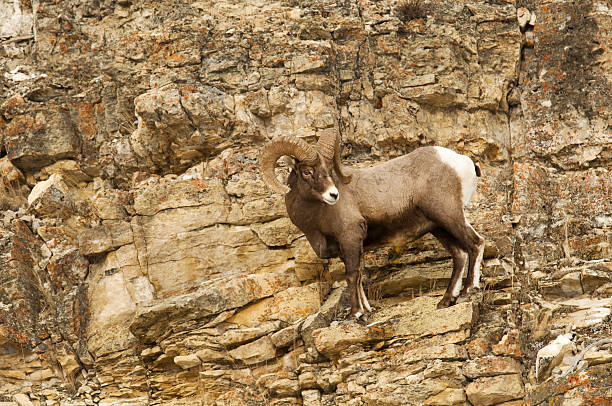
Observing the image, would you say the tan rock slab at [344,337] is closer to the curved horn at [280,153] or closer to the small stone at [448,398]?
the small stone at [448,398]

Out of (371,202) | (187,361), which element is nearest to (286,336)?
(187,361)

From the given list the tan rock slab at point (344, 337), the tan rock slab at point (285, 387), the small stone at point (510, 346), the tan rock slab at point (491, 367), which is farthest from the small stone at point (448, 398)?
the tan rock slab at point (285, 387)

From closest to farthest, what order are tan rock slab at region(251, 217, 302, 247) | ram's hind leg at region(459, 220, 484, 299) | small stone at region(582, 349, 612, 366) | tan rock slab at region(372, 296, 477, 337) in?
1. small stone at region(582, 349, 612, 366)
2. tan rock slab at region(372, 296, 477, 337)
3. ram's hind leg at region(459, 220, 484, 299)
4. tan rock slab at region(251, 217, 302, 247)

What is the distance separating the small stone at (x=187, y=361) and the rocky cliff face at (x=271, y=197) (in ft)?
0.19

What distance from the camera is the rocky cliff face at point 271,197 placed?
12.9 metres

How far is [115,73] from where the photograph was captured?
1662cm

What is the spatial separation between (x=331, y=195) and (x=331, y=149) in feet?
2.35

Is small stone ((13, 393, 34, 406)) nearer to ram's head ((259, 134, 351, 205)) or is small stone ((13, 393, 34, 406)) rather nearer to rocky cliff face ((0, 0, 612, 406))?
rocky cliff face ((0, 0, 612, 406))

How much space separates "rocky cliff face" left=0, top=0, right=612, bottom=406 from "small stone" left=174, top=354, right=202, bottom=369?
0.19ft

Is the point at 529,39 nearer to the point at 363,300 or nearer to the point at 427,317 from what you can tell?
the point at 363,300

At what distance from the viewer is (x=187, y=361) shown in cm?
1363

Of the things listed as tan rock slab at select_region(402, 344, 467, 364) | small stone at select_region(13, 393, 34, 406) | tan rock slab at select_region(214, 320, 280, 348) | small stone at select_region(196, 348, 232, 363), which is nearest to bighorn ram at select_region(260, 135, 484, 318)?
tan rock slab at select_region(402, 344, 467, 364)

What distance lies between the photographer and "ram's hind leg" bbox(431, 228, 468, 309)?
42.1 ft

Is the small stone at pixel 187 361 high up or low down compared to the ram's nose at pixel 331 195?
down
